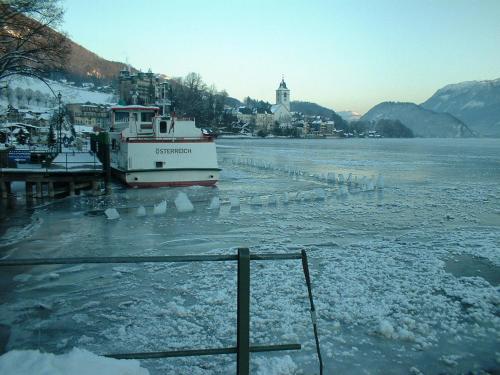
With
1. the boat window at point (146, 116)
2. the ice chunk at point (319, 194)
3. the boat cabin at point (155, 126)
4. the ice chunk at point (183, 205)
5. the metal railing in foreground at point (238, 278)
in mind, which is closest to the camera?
the metal railing in foreground at point (238, 278)

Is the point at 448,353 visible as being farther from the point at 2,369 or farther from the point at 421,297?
the point at 2,369

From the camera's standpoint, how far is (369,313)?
751 centimetres

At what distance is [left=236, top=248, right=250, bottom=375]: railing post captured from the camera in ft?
11.2

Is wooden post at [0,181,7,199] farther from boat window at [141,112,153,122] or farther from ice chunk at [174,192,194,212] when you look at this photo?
boat window at [141,112,153,122]

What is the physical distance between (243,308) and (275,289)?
514 cm

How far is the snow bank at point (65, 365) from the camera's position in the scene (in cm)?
323

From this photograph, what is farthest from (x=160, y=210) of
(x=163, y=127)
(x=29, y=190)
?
(x=163, y=127)

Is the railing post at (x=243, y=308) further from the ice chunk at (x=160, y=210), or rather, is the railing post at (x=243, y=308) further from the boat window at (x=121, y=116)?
the boat window at (x=121, y=116)

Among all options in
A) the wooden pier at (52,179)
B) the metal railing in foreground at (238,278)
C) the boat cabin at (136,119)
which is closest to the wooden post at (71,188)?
the wooden pier at (52,179)

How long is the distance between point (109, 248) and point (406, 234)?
870cm

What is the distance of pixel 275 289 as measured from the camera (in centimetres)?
857

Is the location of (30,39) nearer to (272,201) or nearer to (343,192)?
(272,201)

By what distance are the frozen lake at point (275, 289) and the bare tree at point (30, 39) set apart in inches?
361

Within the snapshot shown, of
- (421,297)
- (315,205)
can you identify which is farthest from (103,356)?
(315,205)
